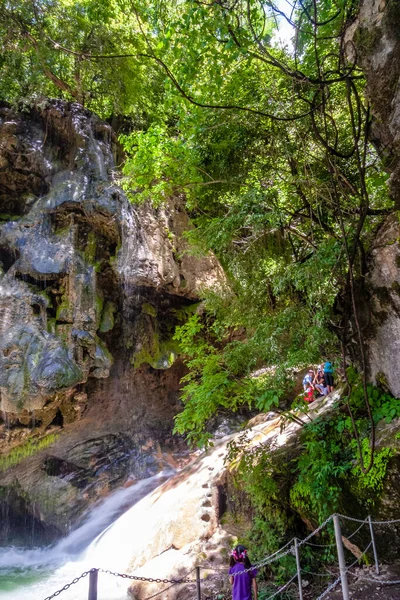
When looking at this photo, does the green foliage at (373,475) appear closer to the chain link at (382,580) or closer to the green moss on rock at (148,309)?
the chain link at (382,580)

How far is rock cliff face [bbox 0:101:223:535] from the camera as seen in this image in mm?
9820

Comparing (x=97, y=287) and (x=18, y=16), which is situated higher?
(x=18, y=16)

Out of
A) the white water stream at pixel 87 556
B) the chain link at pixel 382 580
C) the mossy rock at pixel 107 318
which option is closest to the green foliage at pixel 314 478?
the chain link at pixel 382 580

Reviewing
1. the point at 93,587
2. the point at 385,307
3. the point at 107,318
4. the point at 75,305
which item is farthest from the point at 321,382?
the point at 93,587

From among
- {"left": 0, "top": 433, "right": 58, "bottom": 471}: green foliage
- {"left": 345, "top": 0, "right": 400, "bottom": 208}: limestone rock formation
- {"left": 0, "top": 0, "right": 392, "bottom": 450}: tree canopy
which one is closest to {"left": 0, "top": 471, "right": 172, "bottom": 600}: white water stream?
{"left": 0, "top": 433, "right": 58, "bottom": 471}: green foliage

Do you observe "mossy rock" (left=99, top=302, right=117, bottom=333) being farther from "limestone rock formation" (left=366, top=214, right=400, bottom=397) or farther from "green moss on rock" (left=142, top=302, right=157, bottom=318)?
"limestone rock formation" (left=366, top=214, right=400, bottom=397)

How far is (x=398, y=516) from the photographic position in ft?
16.1

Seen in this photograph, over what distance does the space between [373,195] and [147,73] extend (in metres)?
8.35

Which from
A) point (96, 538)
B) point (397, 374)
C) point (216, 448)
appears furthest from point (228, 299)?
point (96, 538)

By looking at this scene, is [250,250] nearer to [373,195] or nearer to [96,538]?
[373,195]

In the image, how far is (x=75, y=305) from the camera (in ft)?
33.5

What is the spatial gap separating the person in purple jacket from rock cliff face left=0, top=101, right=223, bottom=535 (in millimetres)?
6232

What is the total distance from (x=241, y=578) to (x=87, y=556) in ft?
20.2

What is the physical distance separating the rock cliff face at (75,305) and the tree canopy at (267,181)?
357 centimetres
